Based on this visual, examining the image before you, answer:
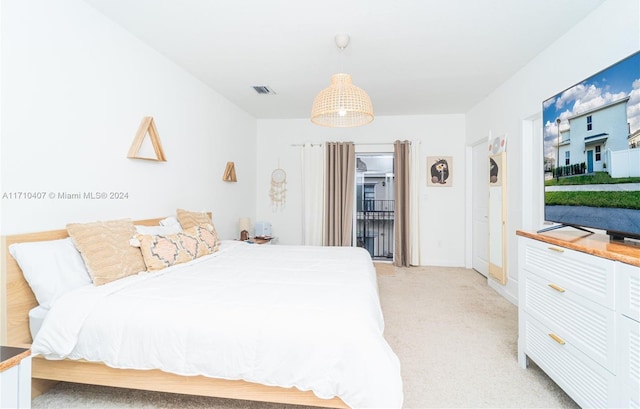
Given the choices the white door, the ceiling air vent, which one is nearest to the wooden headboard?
the ceiling air vent

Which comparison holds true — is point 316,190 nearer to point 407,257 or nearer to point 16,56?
point 407,257

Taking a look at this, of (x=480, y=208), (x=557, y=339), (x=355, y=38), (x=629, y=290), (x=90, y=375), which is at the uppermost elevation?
(x=355, y=38)

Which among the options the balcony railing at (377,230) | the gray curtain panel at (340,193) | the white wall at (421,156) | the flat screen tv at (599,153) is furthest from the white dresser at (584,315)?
the balcony railing at (377,230)

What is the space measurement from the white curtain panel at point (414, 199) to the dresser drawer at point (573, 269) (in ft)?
9.28

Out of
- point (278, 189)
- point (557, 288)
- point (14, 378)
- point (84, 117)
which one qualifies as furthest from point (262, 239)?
point (557, 288)

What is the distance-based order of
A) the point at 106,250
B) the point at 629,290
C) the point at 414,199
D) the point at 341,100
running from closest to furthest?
1. the point at 629,290
2. the point at 106,250
3. the point at 341,100
4. the point at 414,199

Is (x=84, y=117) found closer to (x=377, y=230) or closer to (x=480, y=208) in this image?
(x=480, y=208)

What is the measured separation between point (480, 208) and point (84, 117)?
4.79 m

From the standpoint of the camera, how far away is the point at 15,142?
1.64 m

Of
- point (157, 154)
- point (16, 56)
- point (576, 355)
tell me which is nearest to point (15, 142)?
point (16, 56)

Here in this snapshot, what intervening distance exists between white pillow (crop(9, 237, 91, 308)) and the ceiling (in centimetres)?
174

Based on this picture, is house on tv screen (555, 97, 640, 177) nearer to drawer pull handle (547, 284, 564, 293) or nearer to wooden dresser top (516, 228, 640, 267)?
wooden dresser top (516, 228, 640, 267)

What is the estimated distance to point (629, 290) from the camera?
118cm

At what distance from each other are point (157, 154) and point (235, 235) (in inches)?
76.2
